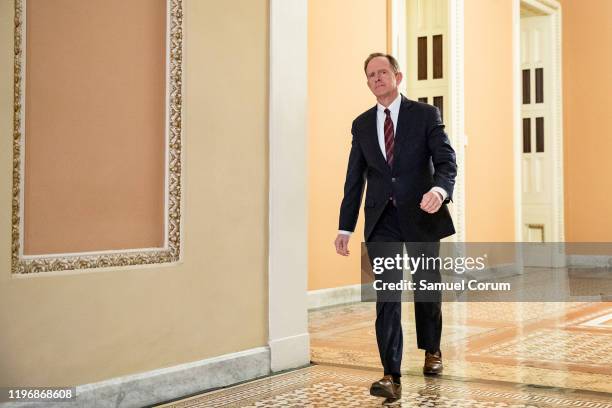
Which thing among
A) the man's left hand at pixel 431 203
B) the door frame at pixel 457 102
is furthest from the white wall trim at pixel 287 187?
the door frame at pixel 457 102

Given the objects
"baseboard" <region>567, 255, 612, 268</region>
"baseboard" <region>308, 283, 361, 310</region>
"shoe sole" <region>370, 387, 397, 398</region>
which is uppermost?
"baseboard" <region>567, 255, 612, 268</region>

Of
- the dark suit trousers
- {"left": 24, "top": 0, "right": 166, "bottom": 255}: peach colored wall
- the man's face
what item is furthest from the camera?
the man's face

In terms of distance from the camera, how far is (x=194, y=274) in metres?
3.54

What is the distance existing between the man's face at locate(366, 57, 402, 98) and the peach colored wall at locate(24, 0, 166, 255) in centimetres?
91

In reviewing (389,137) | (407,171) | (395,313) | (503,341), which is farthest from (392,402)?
(503,341)

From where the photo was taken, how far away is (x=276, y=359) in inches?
156

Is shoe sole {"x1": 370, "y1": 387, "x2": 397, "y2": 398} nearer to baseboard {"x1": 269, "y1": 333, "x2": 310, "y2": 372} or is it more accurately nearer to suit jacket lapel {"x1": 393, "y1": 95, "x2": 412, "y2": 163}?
baseboard {"x1": 269, "y1": 333, "x2": 310, "y2": 372}

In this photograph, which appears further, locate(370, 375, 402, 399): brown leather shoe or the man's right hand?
the man's right hand

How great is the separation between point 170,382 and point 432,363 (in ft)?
4.30

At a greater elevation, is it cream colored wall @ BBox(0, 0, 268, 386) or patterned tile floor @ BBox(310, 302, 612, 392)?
cream colored wall @ BBox(0, 0, 268, 386)

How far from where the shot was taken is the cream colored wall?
2.83 meters

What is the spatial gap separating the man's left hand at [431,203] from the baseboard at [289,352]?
1205mm

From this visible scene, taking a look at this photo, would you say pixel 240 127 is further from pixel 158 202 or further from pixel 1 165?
pixel 1 165

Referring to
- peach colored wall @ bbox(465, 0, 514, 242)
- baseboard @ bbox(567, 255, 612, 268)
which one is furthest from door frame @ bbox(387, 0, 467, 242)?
baseboard @ bbox(567, 255, 612, 268)
